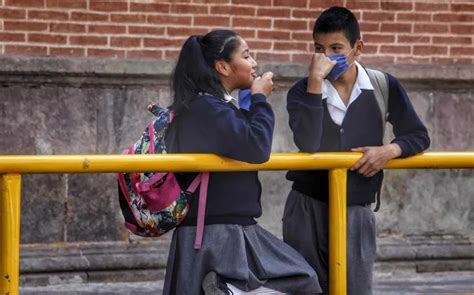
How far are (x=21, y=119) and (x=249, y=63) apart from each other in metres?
2.97

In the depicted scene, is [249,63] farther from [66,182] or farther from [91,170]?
[66,182]

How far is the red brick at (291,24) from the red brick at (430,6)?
0.79 meters

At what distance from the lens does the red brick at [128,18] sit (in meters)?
7.41

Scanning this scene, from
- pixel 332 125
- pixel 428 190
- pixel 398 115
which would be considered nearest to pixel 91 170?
pixel 332 125

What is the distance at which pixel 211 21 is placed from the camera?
7566mm

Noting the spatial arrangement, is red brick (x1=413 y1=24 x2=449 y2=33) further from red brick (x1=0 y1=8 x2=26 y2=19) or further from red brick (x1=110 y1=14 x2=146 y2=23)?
red brick (x1=0 y1=8 x2=26 y2=19)

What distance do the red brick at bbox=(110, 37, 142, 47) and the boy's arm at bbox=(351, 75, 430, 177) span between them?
277 centimetres

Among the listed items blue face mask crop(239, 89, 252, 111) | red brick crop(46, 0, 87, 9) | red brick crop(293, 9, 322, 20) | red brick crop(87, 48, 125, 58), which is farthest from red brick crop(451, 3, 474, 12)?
blue face mask crop(239, 89, 252, 111)

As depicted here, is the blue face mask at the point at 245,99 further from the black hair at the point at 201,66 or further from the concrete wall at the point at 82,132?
the concrete wall at the point at 82,132

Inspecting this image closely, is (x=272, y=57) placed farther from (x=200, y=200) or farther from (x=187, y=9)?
(x=200, y=200)

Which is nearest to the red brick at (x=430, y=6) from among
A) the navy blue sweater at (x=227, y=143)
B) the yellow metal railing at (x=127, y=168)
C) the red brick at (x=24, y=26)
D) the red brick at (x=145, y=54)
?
the red brick at (x=145, y=54)

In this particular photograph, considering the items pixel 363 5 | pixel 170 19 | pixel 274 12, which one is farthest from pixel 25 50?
pixel 363 5

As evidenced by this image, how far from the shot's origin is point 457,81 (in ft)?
26.4

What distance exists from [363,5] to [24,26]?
7.03ft
